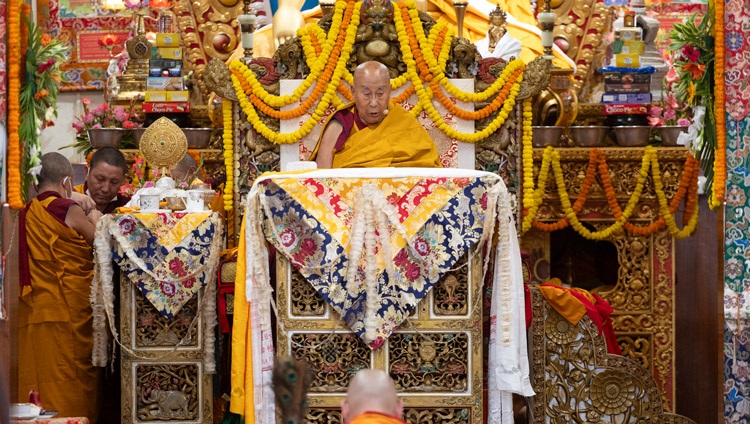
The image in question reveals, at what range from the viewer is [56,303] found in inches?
277

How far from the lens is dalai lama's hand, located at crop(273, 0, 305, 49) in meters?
8.82

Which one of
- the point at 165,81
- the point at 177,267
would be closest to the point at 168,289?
the point at 177,267

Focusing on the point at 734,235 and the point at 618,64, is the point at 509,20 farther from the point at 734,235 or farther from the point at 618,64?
the point at 734,235

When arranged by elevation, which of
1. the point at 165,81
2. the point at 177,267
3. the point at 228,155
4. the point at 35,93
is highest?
the point at 165,81

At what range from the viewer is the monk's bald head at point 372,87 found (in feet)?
21.6

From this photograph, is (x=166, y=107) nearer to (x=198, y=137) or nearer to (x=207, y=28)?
(x=198, y=137)

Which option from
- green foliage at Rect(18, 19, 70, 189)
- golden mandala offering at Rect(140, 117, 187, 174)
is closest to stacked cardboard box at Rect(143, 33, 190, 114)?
golden mandala offering at Rect(140, 117, 187, 174)

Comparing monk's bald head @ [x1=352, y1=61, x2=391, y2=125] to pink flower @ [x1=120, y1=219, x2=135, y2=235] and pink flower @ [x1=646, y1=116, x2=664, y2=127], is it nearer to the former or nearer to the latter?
pink flower @ [x1=120, y1=219, x2=135, y2=235]

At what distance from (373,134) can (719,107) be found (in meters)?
1.63

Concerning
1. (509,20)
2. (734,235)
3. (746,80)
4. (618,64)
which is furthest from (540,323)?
(509,20)

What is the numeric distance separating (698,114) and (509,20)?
3061mm

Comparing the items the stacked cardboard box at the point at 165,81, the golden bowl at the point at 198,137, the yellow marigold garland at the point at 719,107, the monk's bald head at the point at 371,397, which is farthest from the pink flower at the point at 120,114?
the monk's bald head at the point at 371,397

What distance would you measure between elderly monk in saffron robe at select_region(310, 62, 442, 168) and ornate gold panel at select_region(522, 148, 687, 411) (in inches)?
66.1

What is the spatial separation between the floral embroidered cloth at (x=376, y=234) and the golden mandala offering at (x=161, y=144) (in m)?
1.08
